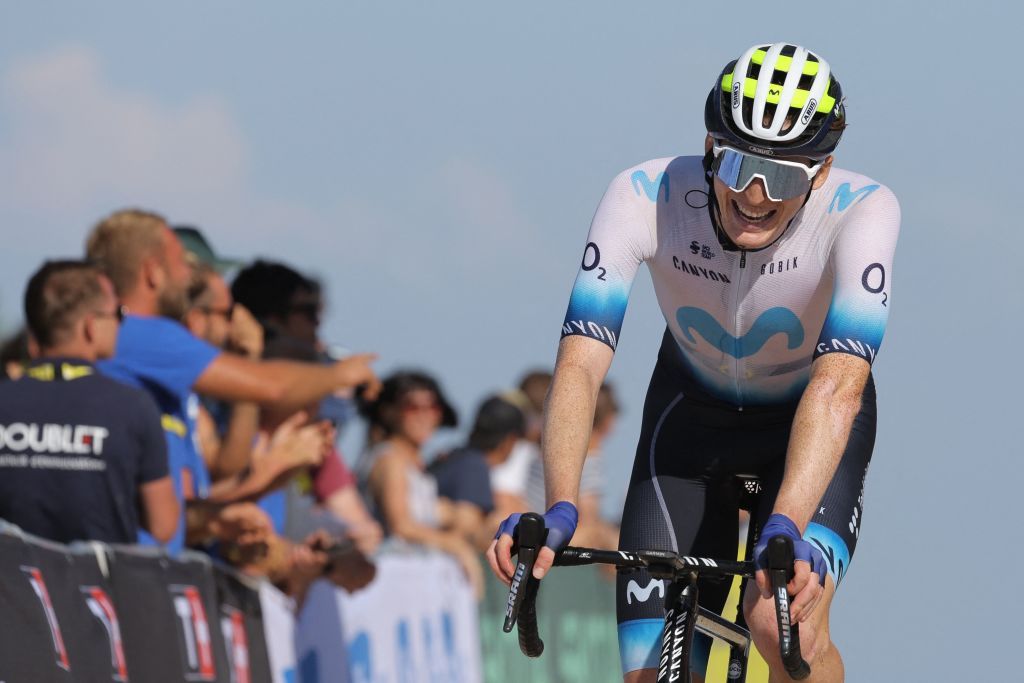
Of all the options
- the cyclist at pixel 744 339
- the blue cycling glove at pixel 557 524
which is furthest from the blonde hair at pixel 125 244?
the blue cycling glove at pixel 557 524

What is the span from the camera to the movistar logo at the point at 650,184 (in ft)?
20.3

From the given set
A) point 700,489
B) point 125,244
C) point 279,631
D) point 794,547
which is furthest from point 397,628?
point 794,547

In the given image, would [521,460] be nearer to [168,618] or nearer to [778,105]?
[168,618]

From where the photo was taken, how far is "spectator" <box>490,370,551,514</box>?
13.3 meters

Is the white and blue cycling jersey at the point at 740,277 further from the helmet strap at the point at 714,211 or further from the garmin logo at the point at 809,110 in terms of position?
the garmin logo at the point at 809,110

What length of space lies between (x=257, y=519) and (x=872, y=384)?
3.37m

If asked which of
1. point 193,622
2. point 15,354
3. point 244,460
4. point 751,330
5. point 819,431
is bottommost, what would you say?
point 193,622

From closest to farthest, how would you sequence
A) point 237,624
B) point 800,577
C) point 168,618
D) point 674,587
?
point 800,577 → point 674,587 → point 168,618 → point 237,624

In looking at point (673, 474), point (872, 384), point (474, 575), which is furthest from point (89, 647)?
point (474, 575)

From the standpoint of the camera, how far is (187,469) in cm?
858

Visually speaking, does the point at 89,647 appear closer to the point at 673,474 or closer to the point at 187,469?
the point at 187,469

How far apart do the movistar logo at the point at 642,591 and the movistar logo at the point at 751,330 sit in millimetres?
842

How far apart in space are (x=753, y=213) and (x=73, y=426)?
296 centimetres

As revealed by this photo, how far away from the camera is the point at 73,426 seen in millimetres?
7438
